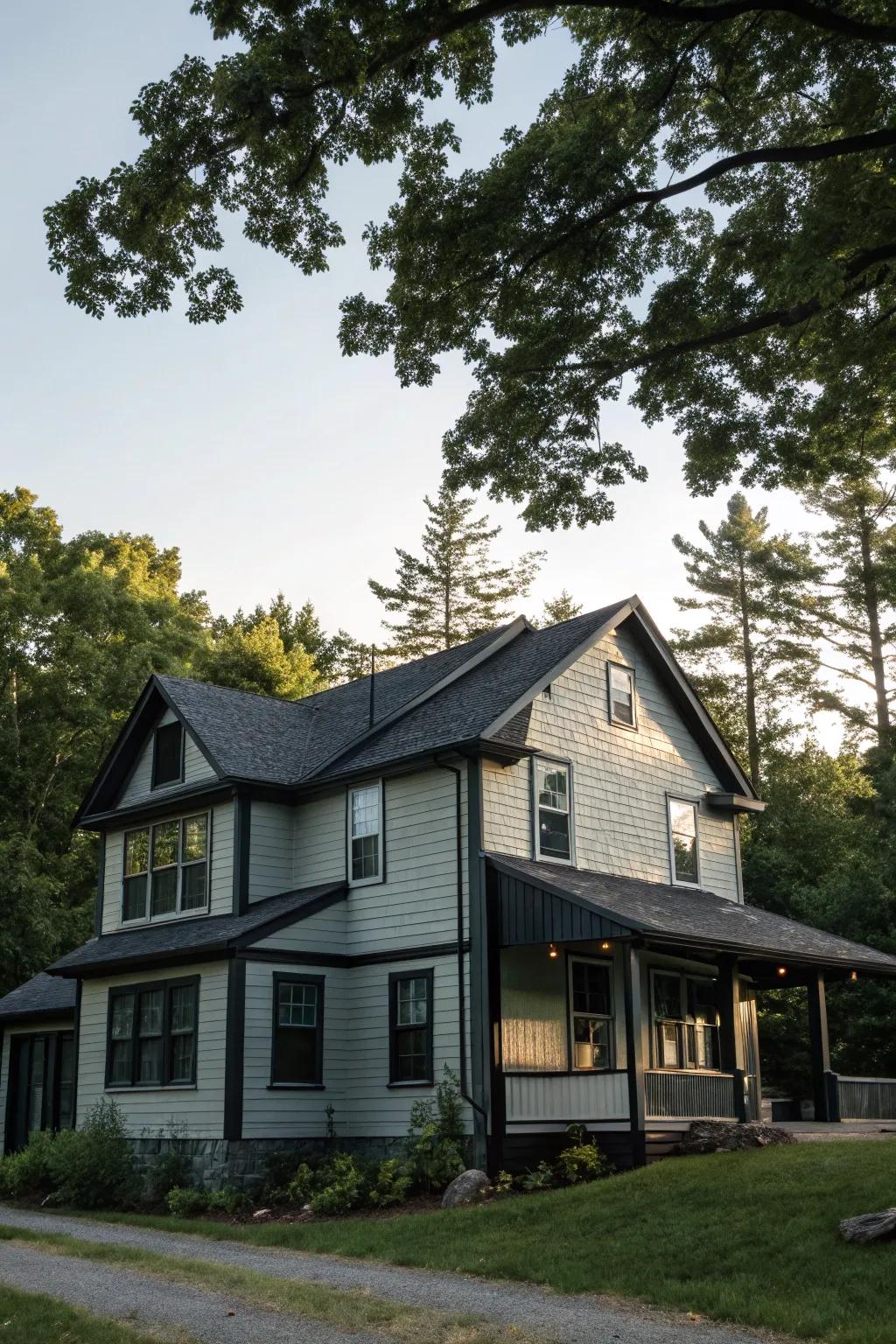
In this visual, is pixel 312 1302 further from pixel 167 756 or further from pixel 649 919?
pixel 167 756

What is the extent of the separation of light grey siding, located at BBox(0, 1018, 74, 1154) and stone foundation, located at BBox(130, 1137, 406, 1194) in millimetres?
6469

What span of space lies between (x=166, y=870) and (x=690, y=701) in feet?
33.7

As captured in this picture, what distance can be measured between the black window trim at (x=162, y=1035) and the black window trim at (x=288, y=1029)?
139cm

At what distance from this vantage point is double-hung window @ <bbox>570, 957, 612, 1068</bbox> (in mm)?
20391

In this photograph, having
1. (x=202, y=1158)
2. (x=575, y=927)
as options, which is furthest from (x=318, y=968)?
(x=575, y=927)

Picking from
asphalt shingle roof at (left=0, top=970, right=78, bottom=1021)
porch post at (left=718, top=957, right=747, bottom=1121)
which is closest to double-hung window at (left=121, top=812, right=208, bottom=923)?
asphalt shingle roof at (left=0, top=970, right=78, bottom=1021)

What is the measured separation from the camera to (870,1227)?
11.7 metres

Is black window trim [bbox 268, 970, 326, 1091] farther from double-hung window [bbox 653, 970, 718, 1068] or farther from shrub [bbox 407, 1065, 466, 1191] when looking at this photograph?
double-hung window [bbox 653, 970, 718, 1068]

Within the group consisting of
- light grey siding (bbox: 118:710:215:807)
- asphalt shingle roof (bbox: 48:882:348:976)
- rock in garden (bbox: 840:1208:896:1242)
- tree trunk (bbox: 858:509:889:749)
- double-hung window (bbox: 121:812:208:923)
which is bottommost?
rock in garden (bbox: 840:1208:896:1242)

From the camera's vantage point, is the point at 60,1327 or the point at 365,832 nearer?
the point at 60,1327

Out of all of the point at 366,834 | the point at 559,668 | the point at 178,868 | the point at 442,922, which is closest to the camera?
the point at 442,922

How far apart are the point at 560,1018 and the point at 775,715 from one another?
97.4 ft

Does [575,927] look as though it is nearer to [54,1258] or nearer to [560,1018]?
[560,1018]

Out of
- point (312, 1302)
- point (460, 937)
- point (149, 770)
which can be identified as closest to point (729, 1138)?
point (460, 937)
